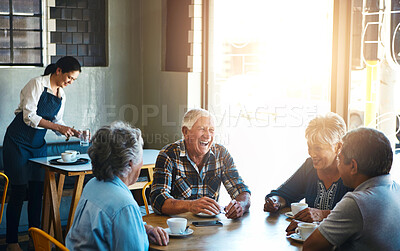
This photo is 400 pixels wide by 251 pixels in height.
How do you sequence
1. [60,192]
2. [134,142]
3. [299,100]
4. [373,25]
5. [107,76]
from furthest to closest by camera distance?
[107,76] → [60,192] → [299,100] → [373,25] → [134,142]

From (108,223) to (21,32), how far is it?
11.7ft

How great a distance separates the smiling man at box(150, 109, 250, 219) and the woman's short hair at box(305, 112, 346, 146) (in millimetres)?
506

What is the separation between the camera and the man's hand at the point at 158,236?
7.61 ft

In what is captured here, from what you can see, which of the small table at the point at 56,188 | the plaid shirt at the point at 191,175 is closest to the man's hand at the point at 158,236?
the plaid shirt at the point at 191,175

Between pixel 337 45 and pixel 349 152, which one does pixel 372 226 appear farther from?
pixel 337 45

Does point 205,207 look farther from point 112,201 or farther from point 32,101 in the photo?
point 32,101

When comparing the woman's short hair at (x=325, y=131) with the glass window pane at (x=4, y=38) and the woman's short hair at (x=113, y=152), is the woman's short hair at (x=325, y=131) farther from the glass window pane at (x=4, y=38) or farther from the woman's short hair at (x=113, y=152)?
the glass window pane at (x=4, y=38)

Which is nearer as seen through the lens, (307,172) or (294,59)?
(307,172)

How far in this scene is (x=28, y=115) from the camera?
14.4 feet

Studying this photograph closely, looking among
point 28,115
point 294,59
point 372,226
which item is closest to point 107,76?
point 28,115

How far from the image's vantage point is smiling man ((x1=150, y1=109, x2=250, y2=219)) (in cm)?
312

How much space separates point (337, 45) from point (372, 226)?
6.79 feet

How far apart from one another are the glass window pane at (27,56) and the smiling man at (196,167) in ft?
8.34

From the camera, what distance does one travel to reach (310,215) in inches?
102
